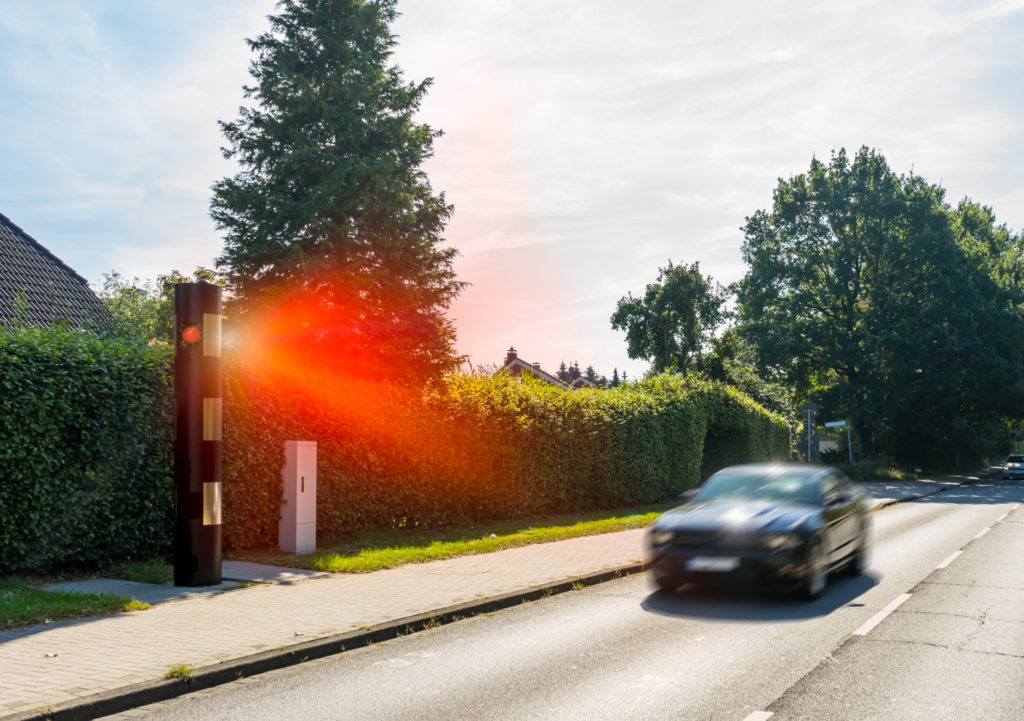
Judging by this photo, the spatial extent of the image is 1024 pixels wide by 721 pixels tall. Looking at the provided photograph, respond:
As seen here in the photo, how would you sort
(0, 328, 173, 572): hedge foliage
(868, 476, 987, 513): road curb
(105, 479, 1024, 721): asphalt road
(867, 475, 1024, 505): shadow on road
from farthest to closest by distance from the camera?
(867, 475, 1024, 505): shadow on road
(868, 476, 987, 513): road curb
(0, 328, 173, 572): hedge foliage
(105, 479, 1024, 721): asphalt road

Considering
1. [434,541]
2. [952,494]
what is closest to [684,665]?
[434,541]

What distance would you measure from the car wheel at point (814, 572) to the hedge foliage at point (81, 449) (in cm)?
788

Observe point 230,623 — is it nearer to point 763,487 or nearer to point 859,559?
point 763,487

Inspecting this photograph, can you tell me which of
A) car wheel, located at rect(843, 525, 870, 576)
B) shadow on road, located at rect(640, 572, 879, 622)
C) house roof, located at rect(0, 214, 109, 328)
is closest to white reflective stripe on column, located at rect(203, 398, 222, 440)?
shadow on road, located at rect(640, 572, 879, 622)

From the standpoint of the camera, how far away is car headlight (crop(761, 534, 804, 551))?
8.79 m

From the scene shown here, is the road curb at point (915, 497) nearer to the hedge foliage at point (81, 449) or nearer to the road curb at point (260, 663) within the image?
the road curb at point (260, 663)

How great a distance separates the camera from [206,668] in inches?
240

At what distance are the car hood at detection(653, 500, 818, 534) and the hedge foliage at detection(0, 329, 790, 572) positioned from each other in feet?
20.2

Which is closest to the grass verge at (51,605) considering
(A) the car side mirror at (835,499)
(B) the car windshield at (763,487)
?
(B) the car windshield at (763,487)

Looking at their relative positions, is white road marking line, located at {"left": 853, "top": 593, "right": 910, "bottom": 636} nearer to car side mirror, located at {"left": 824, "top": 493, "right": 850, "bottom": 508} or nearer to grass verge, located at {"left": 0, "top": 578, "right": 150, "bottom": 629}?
car side mirror, located at {"left": 824, "top": 493, "right": 850, "bottom": 508}

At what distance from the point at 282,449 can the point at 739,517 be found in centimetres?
696

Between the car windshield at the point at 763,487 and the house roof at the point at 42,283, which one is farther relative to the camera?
the house roof at the point at 42,283

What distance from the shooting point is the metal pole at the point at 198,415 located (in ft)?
32.5

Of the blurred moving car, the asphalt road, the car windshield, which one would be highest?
the car windshield
